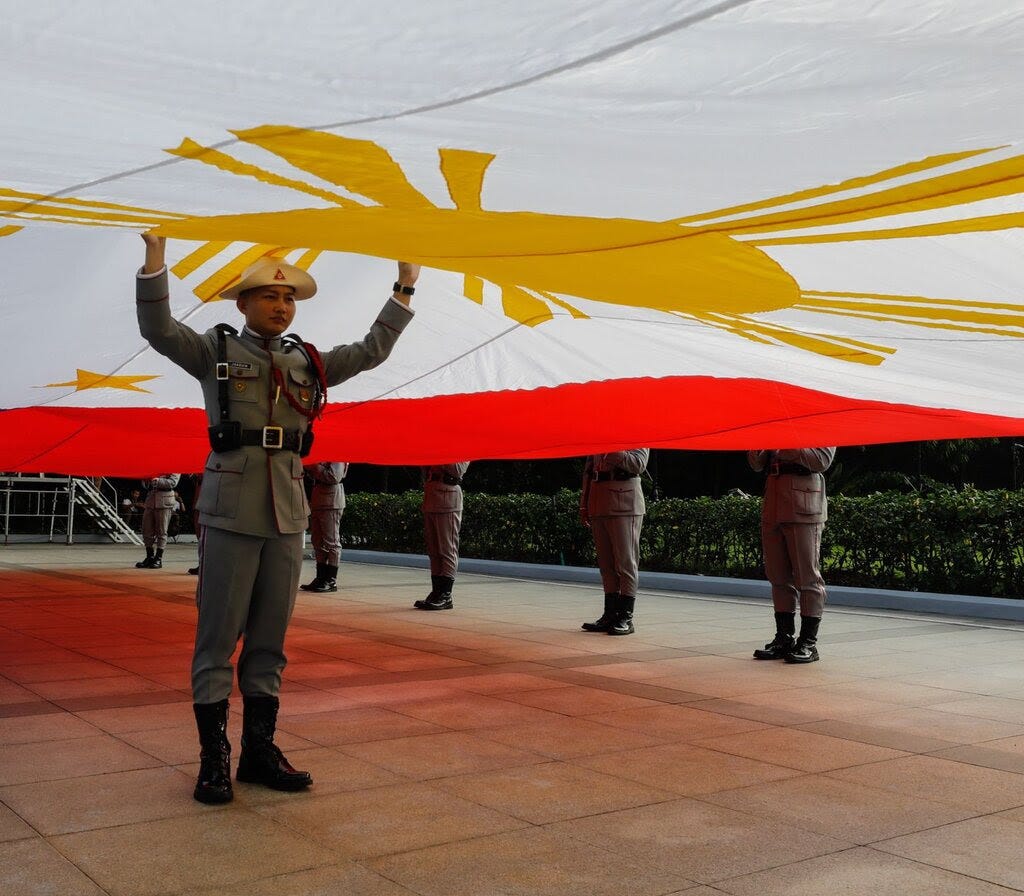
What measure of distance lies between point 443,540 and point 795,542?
4.12 m

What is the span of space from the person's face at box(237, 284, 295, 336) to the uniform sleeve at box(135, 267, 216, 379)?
179 mm

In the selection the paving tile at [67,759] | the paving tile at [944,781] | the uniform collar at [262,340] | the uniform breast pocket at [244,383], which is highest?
the uniform collar at [262,340]

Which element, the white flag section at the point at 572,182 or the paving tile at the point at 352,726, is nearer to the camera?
the white flag section at the point at 572,182

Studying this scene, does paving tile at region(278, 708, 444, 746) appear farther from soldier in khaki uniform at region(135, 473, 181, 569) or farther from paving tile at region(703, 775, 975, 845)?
soldier in khaki uniform at region(135, 473, 181, 569)

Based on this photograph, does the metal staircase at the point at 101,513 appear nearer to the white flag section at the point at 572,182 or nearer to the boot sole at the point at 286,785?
the white flag section at the point at 572,182

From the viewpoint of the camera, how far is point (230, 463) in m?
3.77

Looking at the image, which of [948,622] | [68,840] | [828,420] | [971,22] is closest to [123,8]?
[971,22]

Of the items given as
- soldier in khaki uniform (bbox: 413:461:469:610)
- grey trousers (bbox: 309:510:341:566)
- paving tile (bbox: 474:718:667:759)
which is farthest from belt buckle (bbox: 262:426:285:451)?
grey trousers (bbox: 309:510:341:566)

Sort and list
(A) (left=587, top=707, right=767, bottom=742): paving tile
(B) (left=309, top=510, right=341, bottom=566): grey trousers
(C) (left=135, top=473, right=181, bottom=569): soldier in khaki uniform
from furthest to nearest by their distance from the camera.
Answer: (C) (left=135, top=473, right=181, bottom=569): soldier in khaki uniform, (B) (left=309, top=510, right=341, bottom=566): grey trousers, (A) (left=587, top=707, right=767, bottom=742): paving tile

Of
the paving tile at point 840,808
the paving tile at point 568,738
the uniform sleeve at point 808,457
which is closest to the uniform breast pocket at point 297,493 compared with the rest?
the paving tile at point 568,738

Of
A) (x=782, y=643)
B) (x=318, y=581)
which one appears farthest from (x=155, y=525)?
(x=782, y=643)

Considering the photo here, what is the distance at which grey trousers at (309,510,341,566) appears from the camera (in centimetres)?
1184

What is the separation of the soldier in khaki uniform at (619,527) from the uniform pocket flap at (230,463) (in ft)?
15.9

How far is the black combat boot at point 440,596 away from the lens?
10.4 metres
